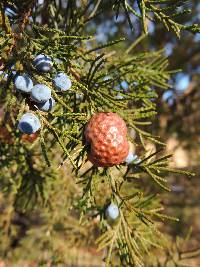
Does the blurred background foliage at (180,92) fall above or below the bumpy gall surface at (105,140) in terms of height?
above

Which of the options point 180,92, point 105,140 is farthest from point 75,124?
point 180,92

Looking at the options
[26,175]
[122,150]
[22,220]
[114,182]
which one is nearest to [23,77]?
[122,150]

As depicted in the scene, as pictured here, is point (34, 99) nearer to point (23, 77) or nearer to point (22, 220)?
point (23, 77)

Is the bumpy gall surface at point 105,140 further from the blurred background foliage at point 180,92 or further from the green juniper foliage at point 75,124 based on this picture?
the blurred background foliage at point 180,92

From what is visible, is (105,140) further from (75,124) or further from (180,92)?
(180,92)

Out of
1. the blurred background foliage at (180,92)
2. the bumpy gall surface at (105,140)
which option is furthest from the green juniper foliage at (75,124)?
the blurred background foliage at (180,92)

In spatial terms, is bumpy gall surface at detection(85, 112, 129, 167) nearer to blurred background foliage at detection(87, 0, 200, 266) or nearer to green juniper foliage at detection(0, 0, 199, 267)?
green juniper foliage at detection(0, 0, 199, 267)
